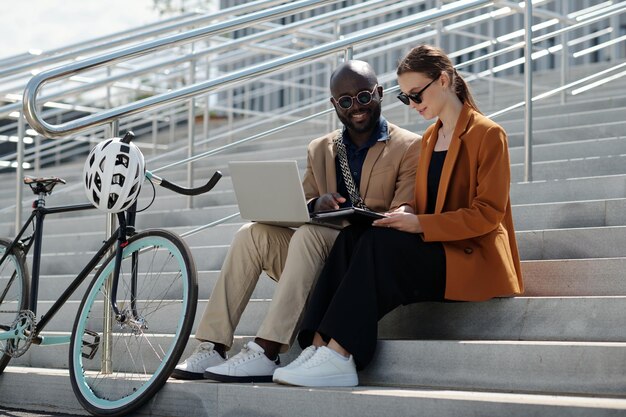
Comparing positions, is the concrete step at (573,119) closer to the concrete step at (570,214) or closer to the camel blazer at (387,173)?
the concrete step at (570,214)

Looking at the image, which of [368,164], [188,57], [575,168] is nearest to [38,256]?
[368,164]

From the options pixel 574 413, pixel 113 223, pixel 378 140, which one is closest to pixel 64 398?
pixel 113 223

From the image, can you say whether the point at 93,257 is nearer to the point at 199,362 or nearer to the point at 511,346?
the point at 199,362

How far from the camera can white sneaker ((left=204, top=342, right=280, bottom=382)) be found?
335 cm

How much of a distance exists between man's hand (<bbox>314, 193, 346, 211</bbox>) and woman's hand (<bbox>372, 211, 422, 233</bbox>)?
26 centimetres

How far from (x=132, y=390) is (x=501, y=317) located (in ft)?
3.92

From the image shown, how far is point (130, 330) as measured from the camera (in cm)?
359

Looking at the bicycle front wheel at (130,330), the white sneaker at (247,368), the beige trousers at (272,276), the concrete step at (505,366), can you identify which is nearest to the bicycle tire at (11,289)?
the bicycle front wheel at (130,330)

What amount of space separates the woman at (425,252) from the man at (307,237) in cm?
11

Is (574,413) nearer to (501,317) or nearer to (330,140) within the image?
(501,317)

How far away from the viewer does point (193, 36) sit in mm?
4422

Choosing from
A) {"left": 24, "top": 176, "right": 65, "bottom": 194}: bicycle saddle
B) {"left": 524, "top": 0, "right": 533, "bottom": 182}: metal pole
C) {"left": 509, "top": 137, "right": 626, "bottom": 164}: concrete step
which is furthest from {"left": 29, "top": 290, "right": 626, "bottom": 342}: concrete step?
{"left": 509, "top": 137, "right": 626, "bottom": 164}: concrete step

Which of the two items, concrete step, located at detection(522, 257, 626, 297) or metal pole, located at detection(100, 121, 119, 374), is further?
metal pole, located at detection(100, 121, 119, 374)

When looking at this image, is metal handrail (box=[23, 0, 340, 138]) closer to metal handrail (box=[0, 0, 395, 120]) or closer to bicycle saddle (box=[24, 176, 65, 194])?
bicycle saddle (box=[24, 176, 65, 194])
